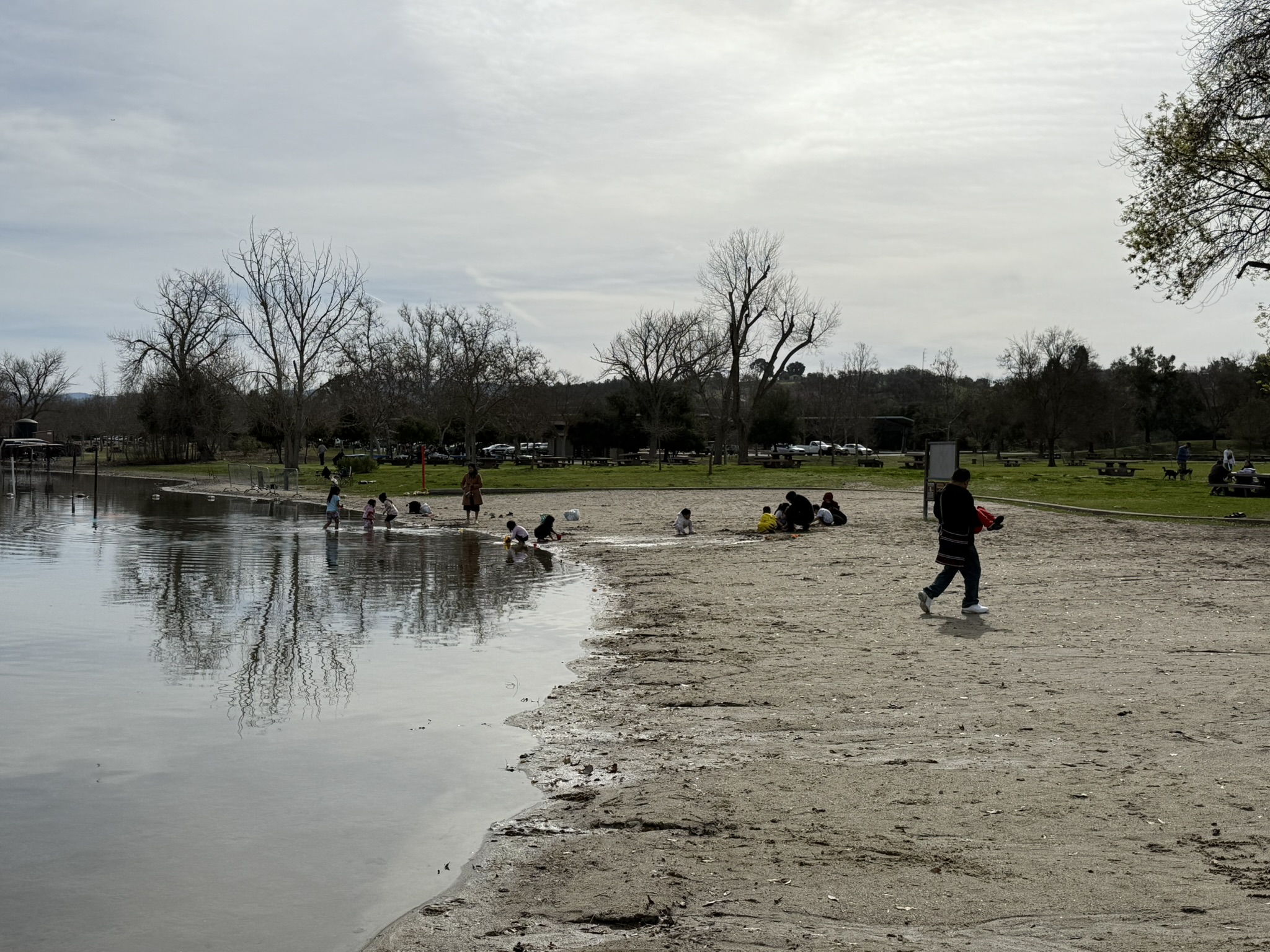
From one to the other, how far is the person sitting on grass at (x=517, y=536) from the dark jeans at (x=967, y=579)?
1381 cm

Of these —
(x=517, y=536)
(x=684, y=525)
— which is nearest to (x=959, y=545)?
(x=684, y=525)

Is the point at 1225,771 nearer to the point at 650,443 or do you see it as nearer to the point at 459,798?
the point at 459,798

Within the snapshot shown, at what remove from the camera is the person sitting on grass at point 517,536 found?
88.2 feet

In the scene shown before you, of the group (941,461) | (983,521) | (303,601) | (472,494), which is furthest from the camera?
(472,494)

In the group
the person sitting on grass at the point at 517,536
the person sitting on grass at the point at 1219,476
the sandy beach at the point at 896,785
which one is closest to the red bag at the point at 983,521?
the sandy beach at the point at 896,785

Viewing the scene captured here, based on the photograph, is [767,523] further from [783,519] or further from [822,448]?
[822,448]

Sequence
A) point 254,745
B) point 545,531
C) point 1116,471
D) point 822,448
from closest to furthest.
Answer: point 254,745 < point 545,531 < point 1116,471 < point 822,448

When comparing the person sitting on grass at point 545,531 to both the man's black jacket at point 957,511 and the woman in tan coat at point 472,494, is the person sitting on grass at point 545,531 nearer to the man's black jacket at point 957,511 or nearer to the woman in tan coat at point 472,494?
the woman in tan coat at point 472,494

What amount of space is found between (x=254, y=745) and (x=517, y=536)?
1771cm

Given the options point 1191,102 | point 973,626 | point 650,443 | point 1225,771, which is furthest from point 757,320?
point 1225,771

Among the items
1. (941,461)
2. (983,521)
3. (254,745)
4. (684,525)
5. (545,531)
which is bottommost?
(254,745)

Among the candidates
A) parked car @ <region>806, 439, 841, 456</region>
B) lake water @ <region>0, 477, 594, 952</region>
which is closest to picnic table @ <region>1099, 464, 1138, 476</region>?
parked car @ <region>806, 439, 841, 456</region>

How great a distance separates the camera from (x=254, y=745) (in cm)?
919

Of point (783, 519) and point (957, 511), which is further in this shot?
point (783, 519)
